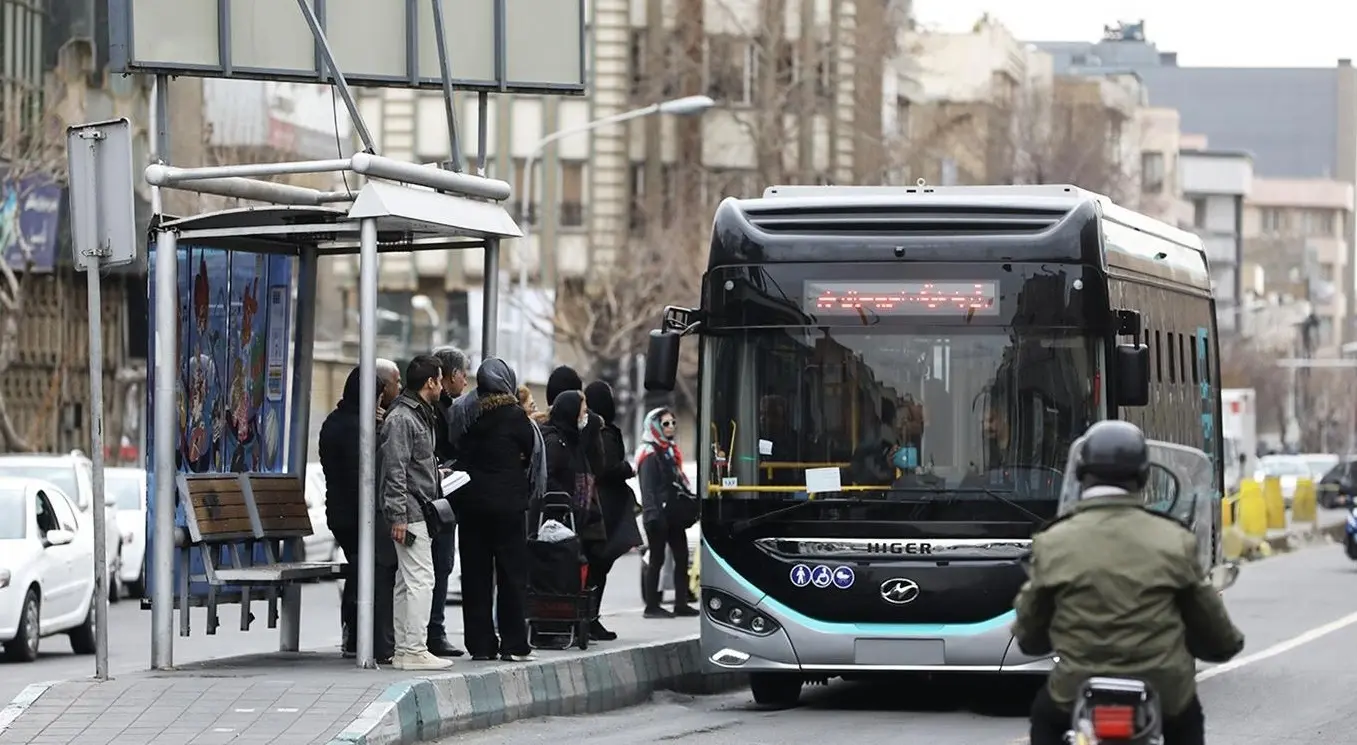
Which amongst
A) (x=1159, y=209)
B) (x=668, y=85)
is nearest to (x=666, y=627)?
(x=668, y=85)

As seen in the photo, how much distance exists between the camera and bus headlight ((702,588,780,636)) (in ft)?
49.7

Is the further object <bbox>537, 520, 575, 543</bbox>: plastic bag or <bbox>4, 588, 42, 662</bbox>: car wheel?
<bbox>4, 588, 42, 662</bbox>: car wheel

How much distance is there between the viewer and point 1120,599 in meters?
6.99

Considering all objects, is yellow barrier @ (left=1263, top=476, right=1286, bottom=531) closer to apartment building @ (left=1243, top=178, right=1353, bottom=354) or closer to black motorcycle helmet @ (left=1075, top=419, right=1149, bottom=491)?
black motorcycle helmet @ (left=1075, top=419, right=1149, bottom=491)

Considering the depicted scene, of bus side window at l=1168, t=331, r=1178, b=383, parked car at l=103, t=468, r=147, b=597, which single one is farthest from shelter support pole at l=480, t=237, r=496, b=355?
parked car at l=103, t=468, r=147, b=597

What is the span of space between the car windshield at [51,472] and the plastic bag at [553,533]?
11796mm

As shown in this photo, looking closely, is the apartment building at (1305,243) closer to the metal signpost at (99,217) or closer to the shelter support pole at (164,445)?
the shelter support pole at (164,445)

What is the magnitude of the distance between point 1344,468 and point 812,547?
5498 cm

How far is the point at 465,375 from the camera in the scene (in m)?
15.7

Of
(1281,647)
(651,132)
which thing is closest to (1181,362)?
(1281,647)

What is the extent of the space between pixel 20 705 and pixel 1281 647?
11.9 m

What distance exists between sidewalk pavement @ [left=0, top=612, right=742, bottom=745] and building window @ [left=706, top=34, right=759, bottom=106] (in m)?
50.9

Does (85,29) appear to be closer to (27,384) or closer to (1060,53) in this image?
(27,384)

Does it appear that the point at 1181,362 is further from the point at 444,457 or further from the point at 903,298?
the point at 444,457
